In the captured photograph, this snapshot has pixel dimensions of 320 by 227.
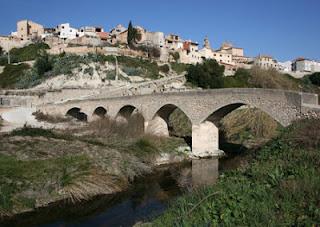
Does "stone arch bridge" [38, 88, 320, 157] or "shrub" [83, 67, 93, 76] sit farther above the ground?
"shrub" [83, 67, 93, 76]

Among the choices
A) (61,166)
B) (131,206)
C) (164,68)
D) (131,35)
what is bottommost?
(131,206)

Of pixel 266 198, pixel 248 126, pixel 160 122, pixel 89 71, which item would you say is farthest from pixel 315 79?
pixel 266 198

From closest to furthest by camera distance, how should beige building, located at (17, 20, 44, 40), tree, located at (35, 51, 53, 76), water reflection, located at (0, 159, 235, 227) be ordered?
water reflection, located at (0, 159, 235, 227) → tree, located at (35, 51, 53, 76) → beige building, located at (17, 20, 44, 40)

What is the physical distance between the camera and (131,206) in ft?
42.7

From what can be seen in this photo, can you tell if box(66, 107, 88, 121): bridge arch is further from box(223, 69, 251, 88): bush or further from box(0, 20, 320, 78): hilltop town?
box(0, 20, 320, 78): hilltop town

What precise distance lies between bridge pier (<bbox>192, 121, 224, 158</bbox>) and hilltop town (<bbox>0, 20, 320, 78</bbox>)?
3920 cm

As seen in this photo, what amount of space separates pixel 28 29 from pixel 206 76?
6031 cm

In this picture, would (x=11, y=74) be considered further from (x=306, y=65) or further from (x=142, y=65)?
(x=306, y=65)

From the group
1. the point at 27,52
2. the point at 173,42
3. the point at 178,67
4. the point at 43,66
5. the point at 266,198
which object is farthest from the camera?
the point at 173,42

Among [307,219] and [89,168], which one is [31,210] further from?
[307,219]

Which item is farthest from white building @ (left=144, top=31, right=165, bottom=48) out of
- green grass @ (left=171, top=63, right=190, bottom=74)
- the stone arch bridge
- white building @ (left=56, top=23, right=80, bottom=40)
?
the stone arch bridge

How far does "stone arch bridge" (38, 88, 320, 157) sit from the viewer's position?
1509 centimetres

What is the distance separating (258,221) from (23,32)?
299 feet

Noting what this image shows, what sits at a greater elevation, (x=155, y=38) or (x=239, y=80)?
(x=155, y=38)
